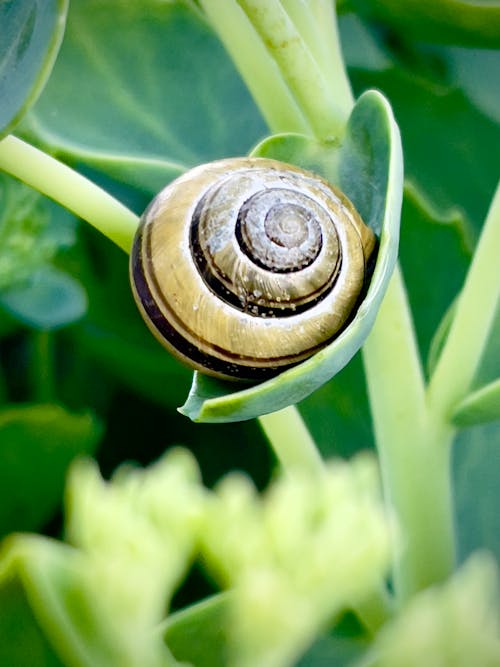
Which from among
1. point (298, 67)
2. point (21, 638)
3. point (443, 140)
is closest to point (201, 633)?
point (21, 638)

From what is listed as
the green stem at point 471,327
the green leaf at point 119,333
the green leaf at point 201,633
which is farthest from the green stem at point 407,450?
the green leaf at point 119,333

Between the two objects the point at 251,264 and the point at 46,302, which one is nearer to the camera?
the point at 251,264

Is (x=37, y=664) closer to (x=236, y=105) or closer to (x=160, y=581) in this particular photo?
(x=160, y=581)

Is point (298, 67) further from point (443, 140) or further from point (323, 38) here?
point (443, 140)

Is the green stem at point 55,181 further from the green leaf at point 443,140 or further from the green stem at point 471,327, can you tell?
the green leaf at point 443,140

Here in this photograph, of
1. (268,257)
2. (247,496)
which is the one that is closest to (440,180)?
(268,257)
